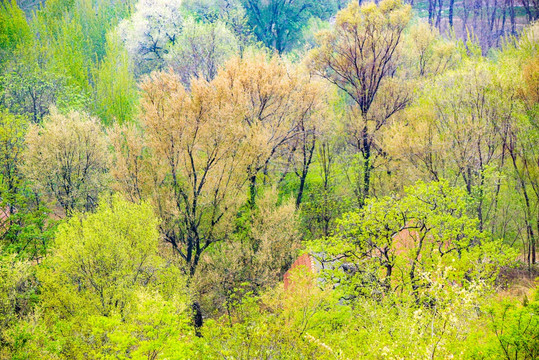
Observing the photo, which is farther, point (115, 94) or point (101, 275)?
point (115, 94)

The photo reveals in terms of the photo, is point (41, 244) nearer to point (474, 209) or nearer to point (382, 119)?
point (382, 119)

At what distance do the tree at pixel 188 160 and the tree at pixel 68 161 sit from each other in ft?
7.41

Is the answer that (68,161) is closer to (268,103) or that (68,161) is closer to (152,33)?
(268,103)

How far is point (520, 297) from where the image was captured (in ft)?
73.9

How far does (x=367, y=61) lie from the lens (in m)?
30.6

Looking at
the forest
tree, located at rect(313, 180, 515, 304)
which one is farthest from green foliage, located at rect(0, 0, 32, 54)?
tree, located at rect(313, 180, 515, 304)

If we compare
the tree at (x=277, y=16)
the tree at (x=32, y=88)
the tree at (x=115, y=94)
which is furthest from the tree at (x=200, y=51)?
the tree at (x=277, y=16)

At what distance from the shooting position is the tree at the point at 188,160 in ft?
76.0

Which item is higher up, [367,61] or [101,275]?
[367,61]

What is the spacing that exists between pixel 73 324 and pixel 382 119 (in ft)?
85.5

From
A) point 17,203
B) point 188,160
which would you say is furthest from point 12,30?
point 188,160

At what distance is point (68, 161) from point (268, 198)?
13607mm

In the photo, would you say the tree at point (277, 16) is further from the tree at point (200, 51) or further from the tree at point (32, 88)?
the tree at point (32, 88)

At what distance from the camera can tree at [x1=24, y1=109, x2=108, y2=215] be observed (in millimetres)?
25125
